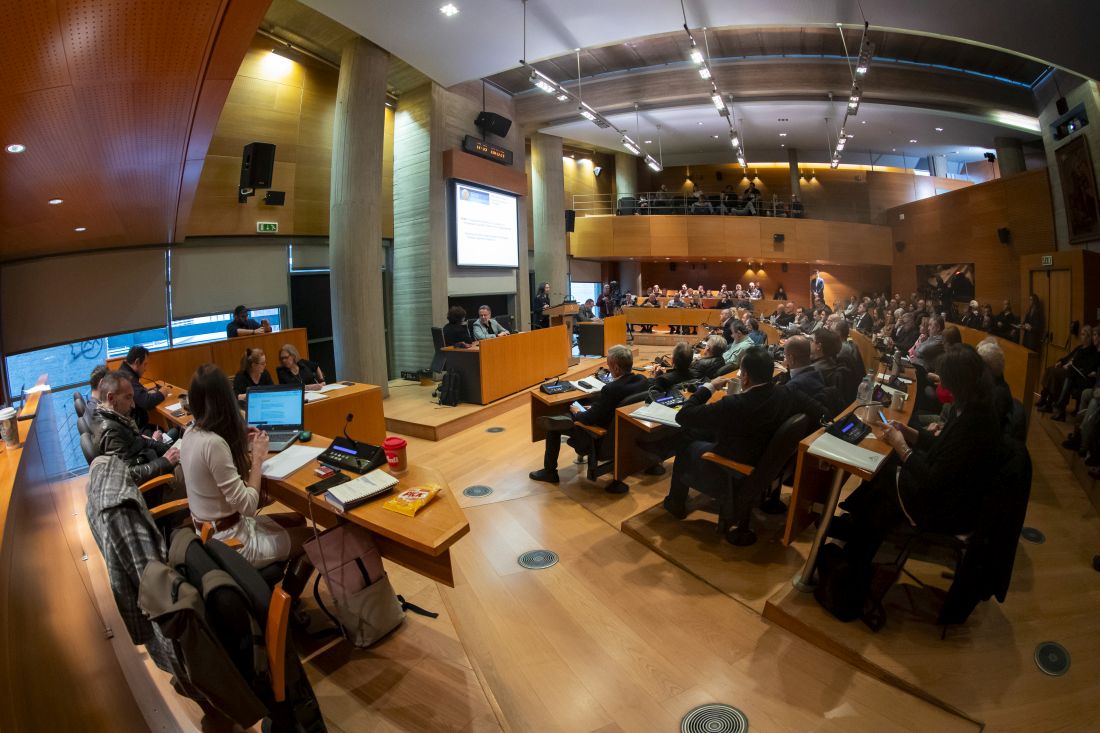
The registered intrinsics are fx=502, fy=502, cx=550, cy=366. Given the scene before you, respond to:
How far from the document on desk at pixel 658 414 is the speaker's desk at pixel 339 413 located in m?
2.51

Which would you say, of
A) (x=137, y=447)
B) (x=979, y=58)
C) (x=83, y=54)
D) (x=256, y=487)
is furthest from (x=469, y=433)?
(x=979, y=58)

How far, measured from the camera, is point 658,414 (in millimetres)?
3818

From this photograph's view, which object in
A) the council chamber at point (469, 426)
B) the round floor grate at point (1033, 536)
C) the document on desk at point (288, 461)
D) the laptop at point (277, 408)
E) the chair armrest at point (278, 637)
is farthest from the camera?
the round floor grate at point (1033, 536)

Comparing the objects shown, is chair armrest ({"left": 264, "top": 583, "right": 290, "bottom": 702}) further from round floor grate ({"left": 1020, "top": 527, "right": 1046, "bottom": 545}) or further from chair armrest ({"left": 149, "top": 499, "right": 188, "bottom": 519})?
round floor grate ({"left": 1020, "top": 527, "right": 1046, "bottom": 545})

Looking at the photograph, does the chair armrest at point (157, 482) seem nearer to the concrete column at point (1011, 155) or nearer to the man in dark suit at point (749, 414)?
the man in dark suit at point (749, 414)

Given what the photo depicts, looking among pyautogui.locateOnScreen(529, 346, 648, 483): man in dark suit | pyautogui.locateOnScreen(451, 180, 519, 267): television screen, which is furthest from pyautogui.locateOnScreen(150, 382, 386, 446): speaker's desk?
pyautogui.locateOnScreen(451, 180, 519, 267): television screen

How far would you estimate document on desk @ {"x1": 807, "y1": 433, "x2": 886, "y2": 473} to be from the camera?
253 centimetres

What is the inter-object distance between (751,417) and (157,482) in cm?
370

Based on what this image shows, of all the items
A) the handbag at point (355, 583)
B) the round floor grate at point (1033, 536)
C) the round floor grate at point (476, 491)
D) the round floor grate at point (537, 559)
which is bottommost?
the round floor grate at point (537, 559)

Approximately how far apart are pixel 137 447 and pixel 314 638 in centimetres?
185

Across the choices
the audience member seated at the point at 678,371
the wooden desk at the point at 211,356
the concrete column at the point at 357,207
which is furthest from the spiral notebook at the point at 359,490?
the concrete column at the point at 357,207

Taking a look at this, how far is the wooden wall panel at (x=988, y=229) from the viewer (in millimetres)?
10751

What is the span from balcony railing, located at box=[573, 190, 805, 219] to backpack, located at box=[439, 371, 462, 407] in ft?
38.5

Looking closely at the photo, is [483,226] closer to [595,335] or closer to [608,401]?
[595,335]
